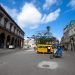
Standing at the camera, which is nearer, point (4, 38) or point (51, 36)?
point (4, 38)

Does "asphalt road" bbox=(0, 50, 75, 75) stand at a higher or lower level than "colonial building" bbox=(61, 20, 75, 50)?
lower

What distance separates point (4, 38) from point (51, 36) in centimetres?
4266

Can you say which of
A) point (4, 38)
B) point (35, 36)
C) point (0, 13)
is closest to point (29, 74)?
point (0, 13)

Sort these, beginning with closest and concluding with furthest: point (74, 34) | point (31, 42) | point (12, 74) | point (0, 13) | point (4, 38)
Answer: point (12, 74)
point (0, 13)
point (4, 38)
point (74, 34)
point (31, 42)

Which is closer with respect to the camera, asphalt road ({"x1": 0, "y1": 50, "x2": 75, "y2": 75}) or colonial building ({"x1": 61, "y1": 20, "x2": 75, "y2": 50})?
asphalt road ({"x1": 0, "y1": 50, "x2": 75, "y2": 75})

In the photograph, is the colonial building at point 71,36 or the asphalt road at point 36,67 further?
the colonial building at point 71,36

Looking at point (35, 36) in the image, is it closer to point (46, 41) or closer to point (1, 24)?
point (46, 41)

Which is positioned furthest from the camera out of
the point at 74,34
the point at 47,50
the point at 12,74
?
the point at 74,34

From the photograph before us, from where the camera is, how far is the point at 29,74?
10.6 metres

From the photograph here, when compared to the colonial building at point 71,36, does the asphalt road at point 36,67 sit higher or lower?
lower

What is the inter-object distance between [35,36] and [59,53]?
263ft

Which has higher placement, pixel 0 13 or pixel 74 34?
pixel 0 13

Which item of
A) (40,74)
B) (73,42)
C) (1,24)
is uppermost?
(1,24)

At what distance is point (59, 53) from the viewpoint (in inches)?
1142
